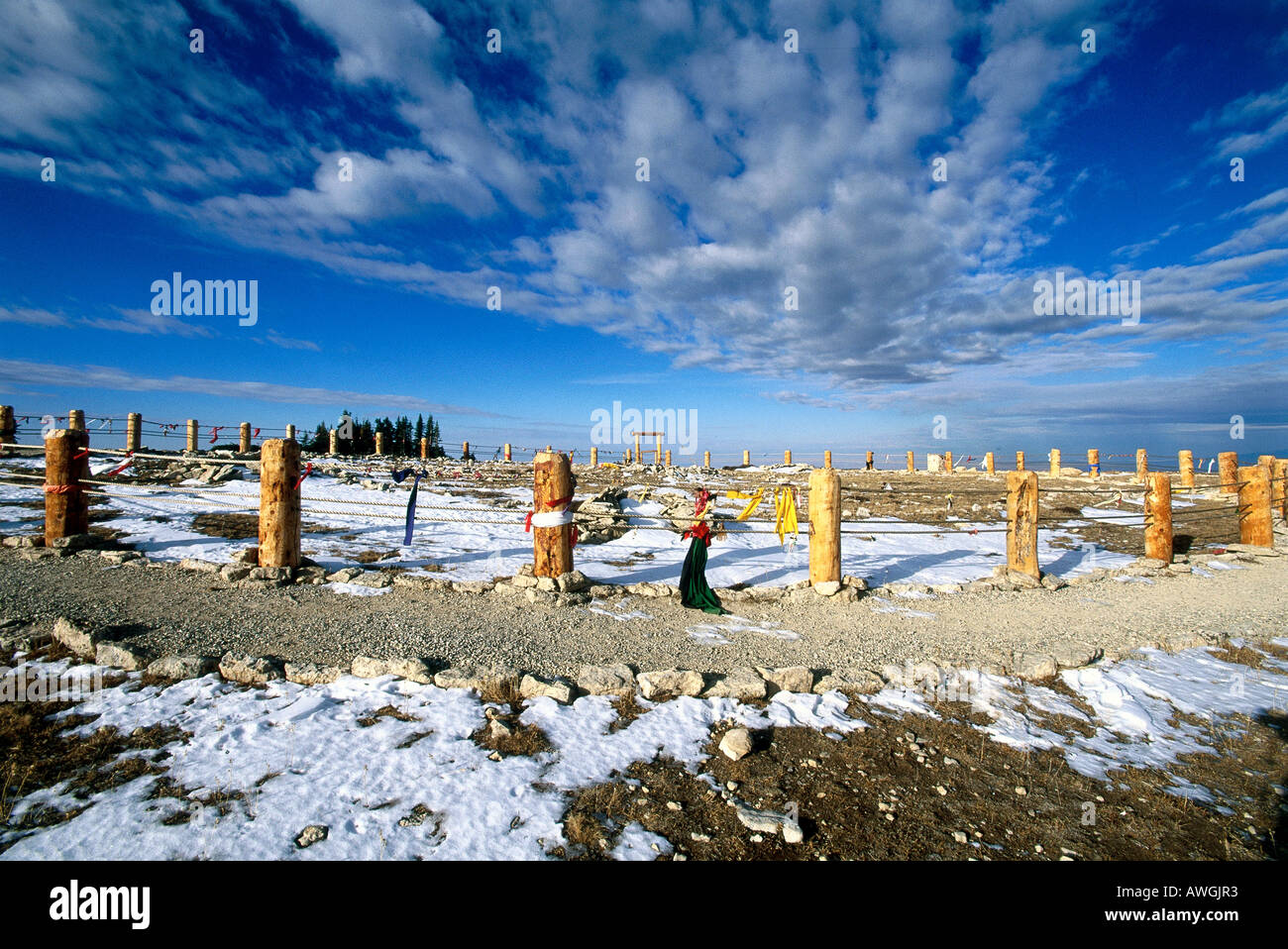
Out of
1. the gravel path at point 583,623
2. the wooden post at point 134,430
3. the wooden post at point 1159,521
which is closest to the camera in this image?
the gravel path at point 583,623

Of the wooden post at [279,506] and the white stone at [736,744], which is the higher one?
the wooden post at [279,506]

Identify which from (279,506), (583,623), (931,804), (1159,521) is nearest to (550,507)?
(583,623)

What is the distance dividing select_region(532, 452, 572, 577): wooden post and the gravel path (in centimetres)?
62

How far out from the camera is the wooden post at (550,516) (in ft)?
23.0

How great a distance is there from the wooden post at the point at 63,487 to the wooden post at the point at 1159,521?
700 inches

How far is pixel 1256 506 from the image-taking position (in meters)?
10.7

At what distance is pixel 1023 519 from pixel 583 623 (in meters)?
7.07

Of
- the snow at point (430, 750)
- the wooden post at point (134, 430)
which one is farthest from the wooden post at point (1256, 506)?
the wooden post at point (134, 430)

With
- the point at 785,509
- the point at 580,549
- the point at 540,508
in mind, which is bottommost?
the point at 580,549

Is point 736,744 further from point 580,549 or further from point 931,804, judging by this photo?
point 580,549

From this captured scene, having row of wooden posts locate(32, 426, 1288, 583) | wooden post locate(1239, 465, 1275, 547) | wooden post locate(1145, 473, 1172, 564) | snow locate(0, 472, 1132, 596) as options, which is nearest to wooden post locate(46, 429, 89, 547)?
row of wooden posts locate(32, 426, 1288, 583)

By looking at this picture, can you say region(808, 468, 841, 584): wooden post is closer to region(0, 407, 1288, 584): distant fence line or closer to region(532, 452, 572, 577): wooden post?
region(0, 407, 1288, 584): distant fence line

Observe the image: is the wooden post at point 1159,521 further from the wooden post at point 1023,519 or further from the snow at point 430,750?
the snow at point 430,750
